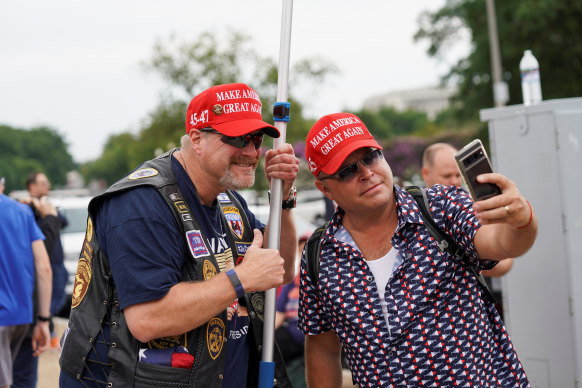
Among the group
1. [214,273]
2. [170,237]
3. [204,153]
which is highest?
[204,153]

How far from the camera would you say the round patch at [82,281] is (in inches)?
101

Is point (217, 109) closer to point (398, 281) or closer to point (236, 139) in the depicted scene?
point (236, 139)

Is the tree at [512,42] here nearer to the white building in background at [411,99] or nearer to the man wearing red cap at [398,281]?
the man wearing red cap at [398,281]

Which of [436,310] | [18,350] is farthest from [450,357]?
[18,350]

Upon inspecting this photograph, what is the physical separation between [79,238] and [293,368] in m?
6.21

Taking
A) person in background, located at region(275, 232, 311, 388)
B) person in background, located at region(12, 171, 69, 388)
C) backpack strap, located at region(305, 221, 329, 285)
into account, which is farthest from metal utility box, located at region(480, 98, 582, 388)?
person in background, located at region(12, 171, 69, 388)

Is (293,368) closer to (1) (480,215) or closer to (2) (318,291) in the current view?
(2) (318,291)

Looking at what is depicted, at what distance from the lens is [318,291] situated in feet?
8.63

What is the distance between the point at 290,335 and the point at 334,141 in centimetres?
289

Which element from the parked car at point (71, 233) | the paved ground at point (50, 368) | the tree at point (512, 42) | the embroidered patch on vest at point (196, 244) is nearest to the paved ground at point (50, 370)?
the paved ground at point (50, 368)

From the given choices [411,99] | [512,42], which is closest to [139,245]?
[512,42]

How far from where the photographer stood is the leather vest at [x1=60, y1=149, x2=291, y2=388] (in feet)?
7.91

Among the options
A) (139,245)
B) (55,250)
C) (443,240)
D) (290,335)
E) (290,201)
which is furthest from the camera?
(55,250)

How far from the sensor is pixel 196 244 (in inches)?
98.9
